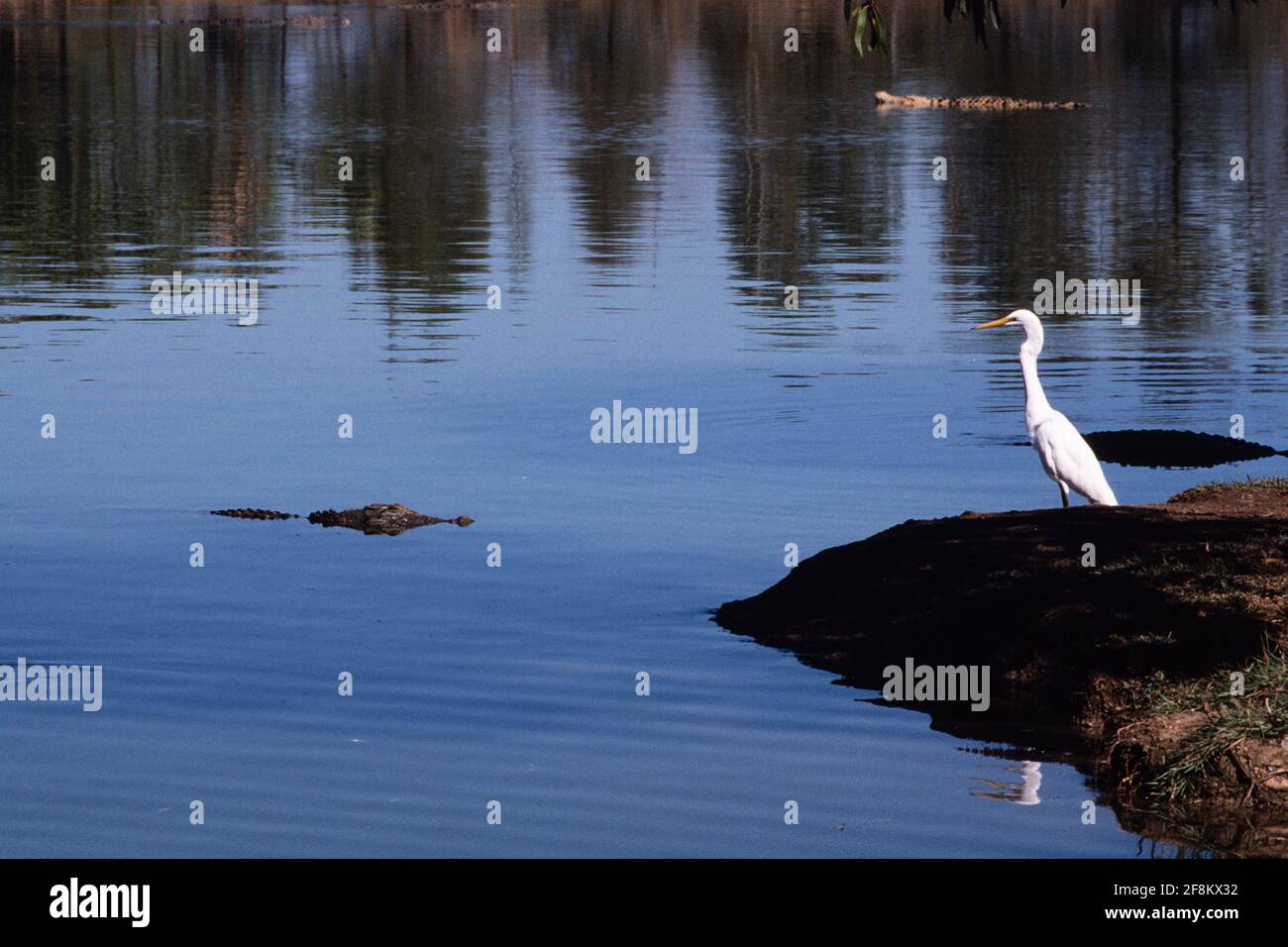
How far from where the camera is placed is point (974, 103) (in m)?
89.2

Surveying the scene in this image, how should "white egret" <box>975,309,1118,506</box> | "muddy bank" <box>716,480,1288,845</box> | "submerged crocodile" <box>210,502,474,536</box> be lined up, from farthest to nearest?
"submerged crocodile" <box>210,502,474,536</box>
"white egret" <box>975,309,1118,506</box>
"muddy bank" <box>716,480,1288,845</box>

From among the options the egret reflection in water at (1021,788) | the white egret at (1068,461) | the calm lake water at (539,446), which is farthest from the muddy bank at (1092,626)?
the white egret at (1068,461)

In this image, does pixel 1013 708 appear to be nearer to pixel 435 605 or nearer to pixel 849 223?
pixel 435 605

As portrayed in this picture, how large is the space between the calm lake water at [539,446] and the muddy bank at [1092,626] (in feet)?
1.86

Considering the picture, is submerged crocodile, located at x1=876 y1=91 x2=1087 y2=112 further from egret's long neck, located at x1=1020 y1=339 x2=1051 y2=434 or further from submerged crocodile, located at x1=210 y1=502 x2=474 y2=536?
submerged crocodile, located at x1=210 y1=502 x2=474 y2=536

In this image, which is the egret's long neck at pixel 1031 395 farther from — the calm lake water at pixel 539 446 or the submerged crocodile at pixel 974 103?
the submerged crocodile at pixel 974 103

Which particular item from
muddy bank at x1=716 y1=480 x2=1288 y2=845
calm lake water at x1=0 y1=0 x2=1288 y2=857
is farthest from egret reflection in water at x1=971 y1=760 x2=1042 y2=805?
muddy bank at x1=716 y1=480 x2=1288 y2=845

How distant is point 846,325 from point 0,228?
23.1 m

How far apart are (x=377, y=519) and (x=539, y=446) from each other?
169 inches

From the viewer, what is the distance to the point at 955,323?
116ft

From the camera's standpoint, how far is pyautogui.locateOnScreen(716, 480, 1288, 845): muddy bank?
1380cm

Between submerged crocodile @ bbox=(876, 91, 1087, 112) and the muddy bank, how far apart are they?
71.2 meters

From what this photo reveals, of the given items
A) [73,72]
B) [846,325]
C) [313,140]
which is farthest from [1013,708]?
[73,72]

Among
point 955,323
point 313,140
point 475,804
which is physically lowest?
point 475,804
